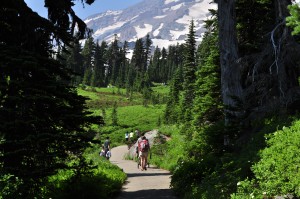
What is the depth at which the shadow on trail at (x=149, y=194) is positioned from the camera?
34.0 ft

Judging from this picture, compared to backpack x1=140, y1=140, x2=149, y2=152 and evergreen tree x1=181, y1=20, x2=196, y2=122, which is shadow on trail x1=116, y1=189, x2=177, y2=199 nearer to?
backpack x1=140, y1=140, x2=149, y2=152

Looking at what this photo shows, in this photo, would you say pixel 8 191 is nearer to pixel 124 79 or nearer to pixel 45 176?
pixel 45 176

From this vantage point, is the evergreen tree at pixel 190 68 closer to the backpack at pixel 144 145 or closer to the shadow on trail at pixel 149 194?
the backpack at pixel 144 145

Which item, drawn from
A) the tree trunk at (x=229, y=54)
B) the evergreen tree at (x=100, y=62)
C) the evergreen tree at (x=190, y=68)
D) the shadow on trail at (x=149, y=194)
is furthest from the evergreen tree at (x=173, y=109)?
the evergreen tree at (x=100, y=62)

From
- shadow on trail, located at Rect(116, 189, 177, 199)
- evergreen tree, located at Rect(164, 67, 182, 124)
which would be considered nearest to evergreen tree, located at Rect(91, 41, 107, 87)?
evergreen tree, located at Rect(164, 67, 182, 124)

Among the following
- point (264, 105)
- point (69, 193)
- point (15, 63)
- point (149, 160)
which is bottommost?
point (149, 160)

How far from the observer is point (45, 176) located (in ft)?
24.5

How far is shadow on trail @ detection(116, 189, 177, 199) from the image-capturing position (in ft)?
34.0

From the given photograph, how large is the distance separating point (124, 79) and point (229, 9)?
10488 cm

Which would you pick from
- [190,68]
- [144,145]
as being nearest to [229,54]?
[144,145]

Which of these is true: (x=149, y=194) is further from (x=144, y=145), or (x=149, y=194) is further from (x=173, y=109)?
(x=173, y=109)

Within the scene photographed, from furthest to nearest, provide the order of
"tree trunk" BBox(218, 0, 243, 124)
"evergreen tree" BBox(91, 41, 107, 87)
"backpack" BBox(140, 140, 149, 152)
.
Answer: "evergreen tree" BBox(91, 41, 107, 87) → "backpack" BBox(140, 140, 149, 152) → "tree trunk" BBox(218, 0, 243, 124)

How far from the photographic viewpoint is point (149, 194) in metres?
10.8

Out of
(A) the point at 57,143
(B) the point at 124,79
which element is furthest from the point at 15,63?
Result: (B) the point at 124,79
